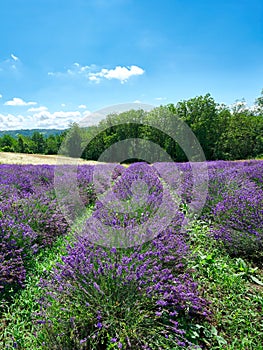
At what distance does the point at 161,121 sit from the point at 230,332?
21.5 metres

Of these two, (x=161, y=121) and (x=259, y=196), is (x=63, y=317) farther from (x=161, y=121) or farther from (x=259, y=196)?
(x=161, y=121)

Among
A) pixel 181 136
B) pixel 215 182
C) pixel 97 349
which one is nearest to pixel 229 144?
pixel 181 136

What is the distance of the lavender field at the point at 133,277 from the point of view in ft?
4.84

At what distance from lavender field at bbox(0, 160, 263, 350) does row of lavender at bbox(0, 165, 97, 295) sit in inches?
0.6

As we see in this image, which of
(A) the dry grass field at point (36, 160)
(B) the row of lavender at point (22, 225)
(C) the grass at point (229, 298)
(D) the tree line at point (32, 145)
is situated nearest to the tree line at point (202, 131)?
(A) the dry grass field at point (36, 160)

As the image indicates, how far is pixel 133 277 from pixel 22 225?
1.60m

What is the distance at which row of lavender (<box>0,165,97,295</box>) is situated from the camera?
2162mm

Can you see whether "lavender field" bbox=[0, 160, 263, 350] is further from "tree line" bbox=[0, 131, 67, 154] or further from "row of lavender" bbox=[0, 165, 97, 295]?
"tree line" bbox=[0, 131, 67, 154]

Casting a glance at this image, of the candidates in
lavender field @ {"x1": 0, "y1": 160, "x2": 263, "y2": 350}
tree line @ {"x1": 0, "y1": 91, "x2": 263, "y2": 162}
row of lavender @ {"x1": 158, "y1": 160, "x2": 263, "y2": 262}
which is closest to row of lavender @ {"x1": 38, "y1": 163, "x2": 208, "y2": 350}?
lavender field @ {"x1": 0, "y1": 160, "x2": 263, "y2": 350}

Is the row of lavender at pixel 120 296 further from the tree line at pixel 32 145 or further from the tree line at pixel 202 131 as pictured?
the tree line at pixel 32 145

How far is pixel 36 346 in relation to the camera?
1.52 metres

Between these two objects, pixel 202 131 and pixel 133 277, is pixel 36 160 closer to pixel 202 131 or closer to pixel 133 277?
pixel 202 131

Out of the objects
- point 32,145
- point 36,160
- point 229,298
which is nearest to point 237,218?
point 229,298

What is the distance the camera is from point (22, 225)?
2562mm
